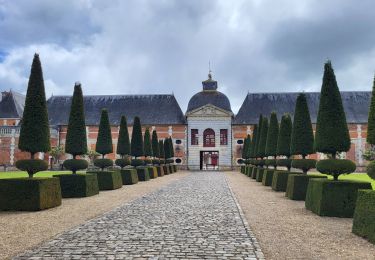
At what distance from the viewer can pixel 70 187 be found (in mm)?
13570

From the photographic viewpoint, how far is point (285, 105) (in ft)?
152

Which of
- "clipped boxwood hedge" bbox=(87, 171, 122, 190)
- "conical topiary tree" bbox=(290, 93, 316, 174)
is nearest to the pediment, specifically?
"clipped boxwood hedge" bbox=(87, 171, 122, 190)

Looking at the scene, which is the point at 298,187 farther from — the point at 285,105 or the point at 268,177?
the point at 285,105

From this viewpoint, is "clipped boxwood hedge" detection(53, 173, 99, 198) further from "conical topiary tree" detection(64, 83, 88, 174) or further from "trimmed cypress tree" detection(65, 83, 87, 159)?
"trimmed cypress tree" detection(65, 83, 87, 159)

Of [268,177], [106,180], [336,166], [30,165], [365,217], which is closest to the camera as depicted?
[365,217]

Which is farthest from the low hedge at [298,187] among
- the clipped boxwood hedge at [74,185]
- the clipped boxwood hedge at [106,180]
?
the clipped boxwood hedge at [106,180]

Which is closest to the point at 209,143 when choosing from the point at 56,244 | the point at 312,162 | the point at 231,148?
the point at 231,148

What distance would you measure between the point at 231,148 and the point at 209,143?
8.95 ft

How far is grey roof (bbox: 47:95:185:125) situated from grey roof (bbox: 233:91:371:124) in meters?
8.03

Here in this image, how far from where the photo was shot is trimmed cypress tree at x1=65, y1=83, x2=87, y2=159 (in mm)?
15094

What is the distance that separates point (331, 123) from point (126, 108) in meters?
39.1

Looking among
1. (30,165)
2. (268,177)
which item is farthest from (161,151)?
(30,165)

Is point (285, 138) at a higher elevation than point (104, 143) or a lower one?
higher

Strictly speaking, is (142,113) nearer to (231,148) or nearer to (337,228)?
(231,148)
